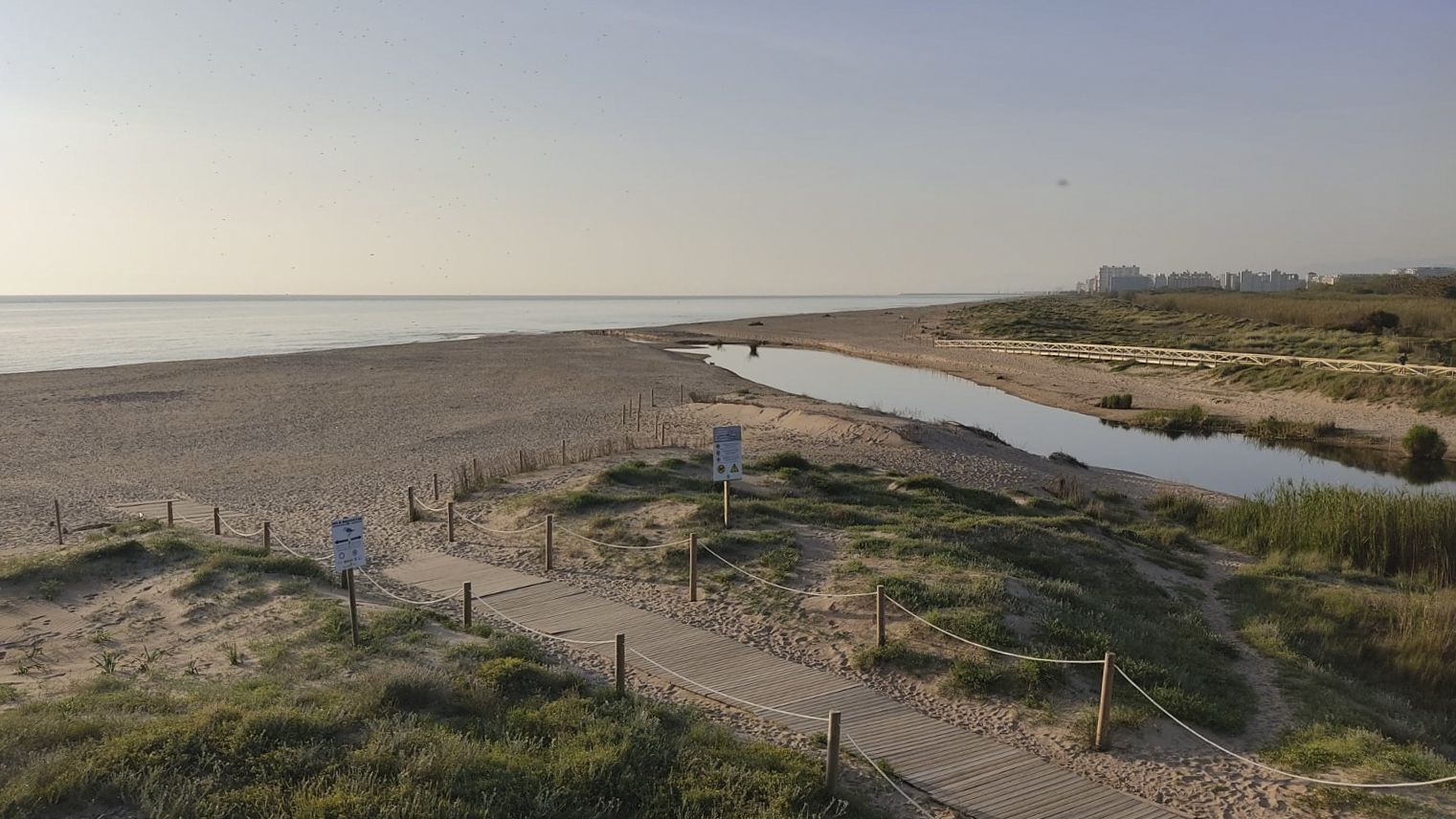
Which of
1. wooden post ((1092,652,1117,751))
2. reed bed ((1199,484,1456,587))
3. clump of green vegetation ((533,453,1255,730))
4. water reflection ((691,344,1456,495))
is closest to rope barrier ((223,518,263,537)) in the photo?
clump of green vegetation ((533,453,1255,730))

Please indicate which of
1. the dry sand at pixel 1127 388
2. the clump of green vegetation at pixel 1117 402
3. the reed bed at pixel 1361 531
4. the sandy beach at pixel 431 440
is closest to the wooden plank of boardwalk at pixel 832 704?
the sandy beach at pixel 431 440

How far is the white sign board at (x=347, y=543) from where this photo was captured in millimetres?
9641

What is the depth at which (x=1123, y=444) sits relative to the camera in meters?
31.9

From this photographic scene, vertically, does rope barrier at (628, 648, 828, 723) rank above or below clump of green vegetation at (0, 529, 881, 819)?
below

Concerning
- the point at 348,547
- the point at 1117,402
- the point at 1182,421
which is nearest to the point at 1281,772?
the point at 348,547

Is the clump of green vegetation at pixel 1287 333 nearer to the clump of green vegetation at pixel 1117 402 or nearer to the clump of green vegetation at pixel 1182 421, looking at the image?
the clump of green vegetation at pixel 1182 421

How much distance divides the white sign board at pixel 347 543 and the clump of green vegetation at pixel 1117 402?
117 ft

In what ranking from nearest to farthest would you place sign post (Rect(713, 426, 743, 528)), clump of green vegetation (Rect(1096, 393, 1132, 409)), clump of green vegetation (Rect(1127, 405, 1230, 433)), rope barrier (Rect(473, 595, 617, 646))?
1. rope barrier (Rect(473, 595, 617, 646))
2. sign post (Rect(713, 426, 743, 528))
3. clump of green vegetation (Rect(1127, 405, 1230, 433))
4. clump of green vegetation (Rect(1096, 393, 1132, 409))

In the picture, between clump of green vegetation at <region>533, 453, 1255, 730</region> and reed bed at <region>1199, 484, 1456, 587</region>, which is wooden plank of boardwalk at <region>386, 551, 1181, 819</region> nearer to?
clump of green vegetation at <region>533, 453, 1255, 730</region>

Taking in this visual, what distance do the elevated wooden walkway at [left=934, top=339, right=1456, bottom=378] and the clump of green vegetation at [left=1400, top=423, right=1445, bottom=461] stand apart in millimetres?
8961

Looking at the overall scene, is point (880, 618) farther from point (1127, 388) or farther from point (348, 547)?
point (1127, 388)

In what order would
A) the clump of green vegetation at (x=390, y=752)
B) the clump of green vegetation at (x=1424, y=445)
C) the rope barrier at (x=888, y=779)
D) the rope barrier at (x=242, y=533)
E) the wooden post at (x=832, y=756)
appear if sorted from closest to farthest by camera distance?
the clump of green vegetation at (x=390, y=752) < the wooden post at (x=832, y=756) < the rope barrier at (x=888, y=779) < the rope barrier at (x=242, y=533) < the clump of green vegetation at (x=1424, y=445)

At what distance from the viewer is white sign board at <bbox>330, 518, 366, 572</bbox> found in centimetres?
964

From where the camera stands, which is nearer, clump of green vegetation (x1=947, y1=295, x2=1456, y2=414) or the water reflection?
the water reflection
